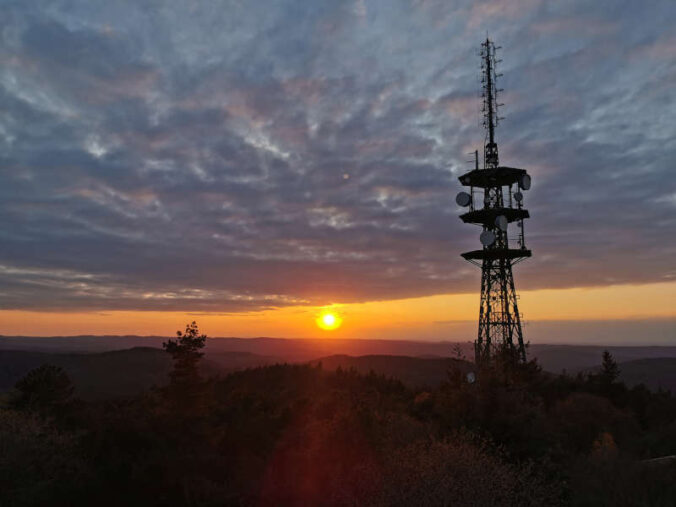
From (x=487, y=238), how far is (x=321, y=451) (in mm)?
22983

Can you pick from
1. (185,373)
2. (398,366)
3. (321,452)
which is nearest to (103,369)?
(398,366)

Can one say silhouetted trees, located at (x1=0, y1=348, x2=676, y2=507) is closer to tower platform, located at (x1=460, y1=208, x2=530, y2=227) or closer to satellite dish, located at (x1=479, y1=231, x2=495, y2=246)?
satellite dish, located at (x1=479, y1=231, x2=495, y2=246)

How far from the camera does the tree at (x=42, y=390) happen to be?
1358 inches

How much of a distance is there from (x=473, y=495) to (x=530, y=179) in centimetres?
3079

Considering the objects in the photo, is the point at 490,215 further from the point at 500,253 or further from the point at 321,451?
the point at 321,451

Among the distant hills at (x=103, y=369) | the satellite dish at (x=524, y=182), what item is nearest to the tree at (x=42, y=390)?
the satellite dish at (x=524, y=182)

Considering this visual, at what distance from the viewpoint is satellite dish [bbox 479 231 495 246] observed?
39.8 metres

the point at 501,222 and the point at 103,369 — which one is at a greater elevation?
the point at 501,222

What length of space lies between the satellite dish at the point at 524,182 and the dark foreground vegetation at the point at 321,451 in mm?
14809

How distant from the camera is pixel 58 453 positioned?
25.1 metres

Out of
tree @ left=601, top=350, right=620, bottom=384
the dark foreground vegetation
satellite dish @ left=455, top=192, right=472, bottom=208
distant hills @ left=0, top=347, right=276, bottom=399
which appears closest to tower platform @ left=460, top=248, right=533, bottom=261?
satellite dish @ left=455, top=192, right=472, bottom=208

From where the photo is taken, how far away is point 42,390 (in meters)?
35.3

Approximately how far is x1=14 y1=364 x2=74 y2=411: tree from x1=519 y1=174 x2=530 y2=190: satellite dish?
3969 centimetres

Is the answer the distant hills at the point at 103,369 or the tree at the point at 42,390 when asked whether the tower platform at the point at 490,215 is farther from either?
the distant hills at the point at 103,369
